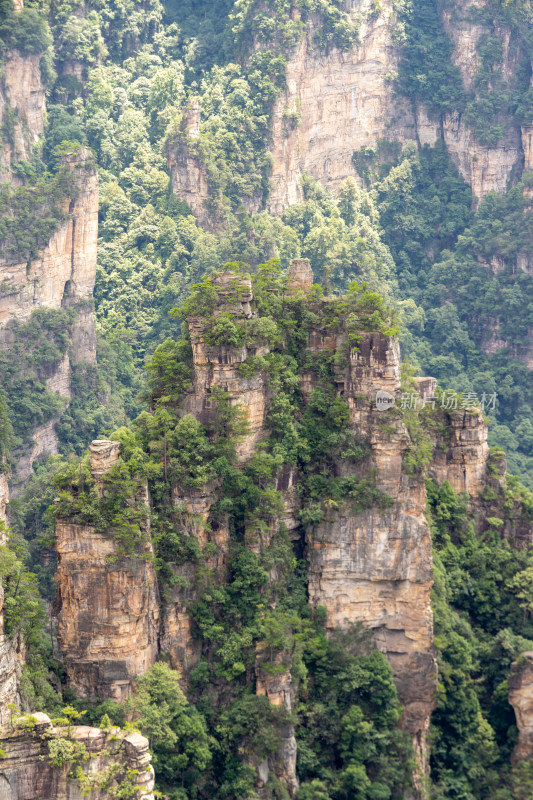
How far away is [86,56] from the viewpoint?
75.7 m

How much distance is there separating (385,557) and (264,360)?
751 cm

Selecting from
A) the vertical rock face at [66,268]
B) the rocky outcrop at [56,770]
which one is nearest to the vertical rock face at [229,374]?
the rocky outcrop at [56,770]

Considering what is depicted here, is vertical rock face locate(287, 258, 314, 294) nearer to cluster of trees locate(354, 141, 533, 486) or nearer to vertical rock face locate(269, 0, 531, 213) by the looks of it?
cluster of trees locate(354, 141, 533, 486)

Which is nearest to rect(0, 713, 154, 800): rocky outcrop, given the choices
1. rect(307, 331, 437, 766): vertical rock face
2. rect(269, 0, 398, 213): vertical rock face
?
rect(307, 331, 437, 766): vertical rock face

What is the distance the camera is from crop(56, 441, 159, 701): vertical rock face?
39.5 meters

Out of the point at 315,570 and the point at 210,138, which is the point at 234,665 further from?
the point at 210,138

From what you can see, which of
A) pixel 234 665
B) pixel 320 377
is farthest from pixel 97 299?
pixel 234 665

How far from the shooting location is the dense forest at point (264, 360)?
1636 inches

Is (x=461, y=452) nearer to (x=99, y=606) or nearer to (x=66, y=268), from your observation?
(x=99, y=606)

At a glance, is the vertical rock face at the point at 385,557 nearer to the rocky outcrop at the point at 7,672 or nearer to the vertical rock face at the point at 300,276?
the vertical rock face at the point at 300,276

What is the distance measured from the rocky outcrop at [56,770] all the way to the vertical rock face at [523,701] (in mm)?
16793

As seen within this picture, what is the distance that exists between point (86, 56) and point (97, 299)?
48.4 ft

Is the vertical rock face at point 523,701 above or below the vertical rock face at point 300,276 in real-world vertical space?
below

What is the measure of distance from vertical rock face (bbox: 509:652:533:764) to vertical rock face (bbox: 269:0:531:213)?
38334 mm
